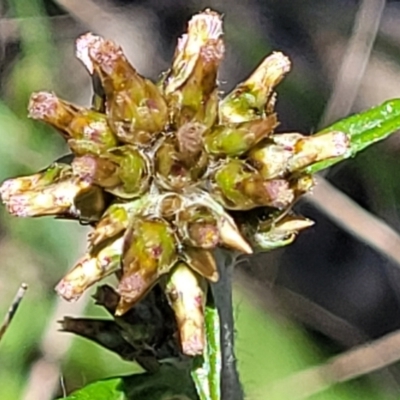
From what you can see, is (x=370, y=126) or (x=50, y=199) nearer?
(x=50, y=199)

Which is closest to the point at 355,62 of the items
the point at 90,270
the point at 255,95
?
the point at 255,95

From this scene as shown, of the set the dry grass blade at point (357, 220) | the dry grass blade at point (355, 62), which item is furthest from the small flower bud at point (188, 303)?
the dry grass blade at point (355, 62)

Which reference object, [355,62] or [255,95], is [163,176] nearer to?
[255,95]

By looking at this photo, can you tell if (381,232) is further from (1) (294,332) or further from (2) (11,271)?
(2) (11,271)

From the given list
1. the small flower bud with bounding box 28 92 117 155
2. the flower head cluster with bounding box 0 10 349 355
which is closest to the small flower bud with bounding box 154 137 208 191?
the flower head cluster with bounding box 0 10 349 355

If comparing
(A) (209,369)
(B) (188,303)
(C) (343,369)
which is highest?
(B) (188,303)

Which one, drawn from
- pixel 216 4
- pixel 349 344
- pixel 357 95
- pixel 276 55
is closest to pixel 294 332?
pixel 349 344

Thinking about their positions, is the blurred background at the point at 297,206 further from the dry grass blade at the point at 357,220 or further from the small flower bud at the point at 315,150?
the small flower bud at the point at 315,150

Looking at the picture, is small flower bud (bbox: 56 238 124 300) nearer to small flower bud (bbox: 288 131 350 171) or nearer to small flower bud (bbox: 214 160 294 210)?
small flower bud (bbox: 214 160 294 210)
